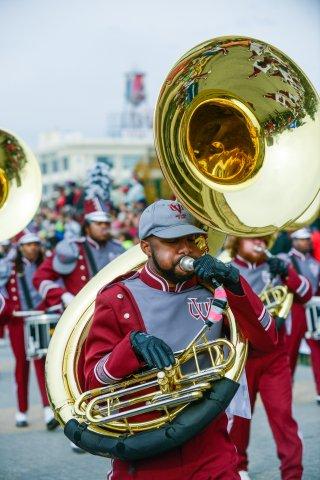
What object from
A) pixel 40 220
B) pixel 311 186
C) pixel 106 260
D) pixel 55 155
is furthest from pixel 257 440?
pixel 55 155

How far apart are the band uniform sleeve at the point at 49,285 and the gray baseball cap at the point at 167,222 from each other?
4.20 meters

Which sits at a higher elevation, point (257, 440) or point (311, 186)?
point (311, 186)

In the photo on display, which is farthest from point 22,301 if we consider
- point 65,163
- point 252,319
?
point 65,163

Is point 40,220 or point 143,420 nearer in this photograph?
point 143,420

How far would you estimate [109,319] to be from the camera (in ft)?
12.5

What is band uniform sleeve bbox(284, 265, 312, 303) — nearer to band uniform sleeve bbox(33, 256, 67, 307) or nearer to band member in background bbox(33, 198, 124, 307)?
band member in background bbox(33, 198, 124, 307)

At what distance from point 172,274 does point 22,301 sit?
5.81 metres

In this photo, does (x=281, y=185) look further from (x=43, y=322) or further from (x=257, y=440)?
(x=43, y=322)

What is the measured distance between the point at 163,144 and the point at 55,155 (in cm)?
9142

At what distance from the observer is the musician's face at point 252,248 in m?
6.75

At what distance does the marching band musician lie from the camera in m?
3.69

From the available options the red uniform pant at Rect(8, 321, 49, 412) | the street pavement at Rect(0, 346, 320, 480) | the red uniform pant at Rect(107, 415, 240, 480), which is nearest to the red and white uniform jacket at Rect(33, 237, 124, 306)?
the red uniform pant at Rect(8, 321, 49, 412)

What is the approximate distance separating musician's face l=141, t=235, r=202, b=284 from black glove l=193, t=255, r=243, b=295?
0.50ft

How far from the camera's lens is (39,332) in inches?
334
